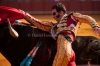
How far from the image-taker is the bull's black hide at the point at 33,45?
1.80m

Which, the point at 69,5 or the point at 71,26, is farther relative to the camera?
the point at 69,5

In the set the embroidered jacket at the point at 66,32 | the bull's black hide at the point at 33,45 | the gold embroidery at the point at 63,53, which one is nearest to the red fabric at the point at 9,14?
the bull's black hide at the point at 33,45

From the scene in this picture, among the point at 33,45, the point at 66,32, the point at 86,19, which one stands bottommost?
the point at 33,45

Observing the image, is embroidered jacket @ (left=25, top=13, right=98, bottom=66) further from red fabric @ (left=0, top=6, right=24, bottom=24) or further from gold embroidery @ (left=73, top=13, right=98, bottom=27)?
red fabric @ (left=0, top=6, right=24, bottom=24)

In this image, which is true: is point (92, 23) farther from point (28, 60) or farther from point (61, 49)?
point (28, 60)

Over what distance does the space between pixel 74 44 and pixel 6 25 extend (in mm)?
528

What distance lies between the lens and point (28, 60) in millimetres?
1768

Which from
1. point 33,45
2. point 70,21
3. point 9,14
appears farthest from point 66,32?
point 9,14

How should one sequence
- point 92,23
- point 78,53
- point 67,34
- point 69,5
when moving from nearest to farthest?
point 92,23
point 67,34
point 78,53
point 69,5

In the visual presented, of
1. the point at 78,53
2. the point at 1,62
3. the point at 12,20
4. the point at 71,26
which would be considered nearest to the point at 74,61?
the point at 78,53

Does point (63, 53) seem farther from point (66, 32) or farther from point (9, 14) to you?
point (9, 14)

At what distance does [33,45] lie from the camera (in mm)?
1835

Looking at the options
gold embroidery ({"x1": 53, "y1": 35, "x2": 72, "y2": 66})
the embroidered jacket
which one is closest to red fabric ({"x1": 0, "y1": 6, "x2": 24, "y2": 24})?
the embroidered jacket

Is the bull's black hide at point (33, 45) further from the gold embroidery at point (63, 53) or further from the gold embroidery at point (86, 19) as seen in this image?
the gold embroidery at point (86, 19)
